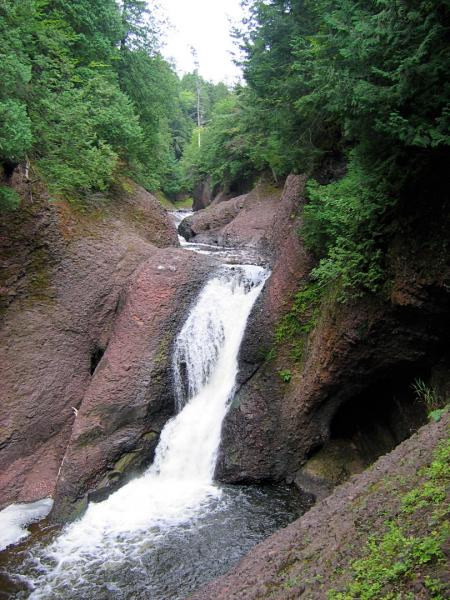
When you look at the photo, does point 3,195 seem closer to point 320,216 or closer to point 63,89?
point 63,89

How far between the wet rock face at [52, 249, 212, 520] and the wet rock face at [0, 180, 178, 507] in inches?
29.4

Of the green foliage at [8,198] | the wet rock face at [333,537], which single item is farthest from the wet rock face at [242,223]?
the wet rock face at [333,537]

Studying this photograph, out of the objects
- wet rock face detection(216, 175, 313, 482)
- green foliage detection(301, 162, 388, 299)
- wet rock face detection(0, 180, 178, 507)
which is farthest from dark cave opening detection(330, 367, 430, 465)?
wet rock face detection(0, 180, 178, 507)

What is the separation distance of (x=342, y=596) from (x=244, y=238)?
46.3ft

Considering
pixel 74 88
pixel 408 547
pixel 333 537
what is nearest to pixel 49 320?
pixel 74 88

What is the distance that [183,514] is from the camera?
23.9ft

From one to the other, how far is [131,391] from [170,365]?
3.30ft

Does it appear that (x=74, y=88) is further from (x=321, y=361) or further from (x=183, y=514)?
(x=183, y=514)

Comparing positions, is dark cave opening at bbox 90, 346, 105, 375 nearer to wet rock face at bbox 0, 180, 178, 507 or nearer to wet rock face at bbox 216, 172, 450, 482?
wet rock face at bbox 0, 180, 178, 507

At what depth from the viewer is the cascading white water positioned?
6.52 meters

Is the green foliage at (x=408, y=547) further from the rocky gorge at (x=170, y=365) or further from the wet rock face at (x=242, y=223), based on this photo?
the wet rock face at (x=242, y=223)

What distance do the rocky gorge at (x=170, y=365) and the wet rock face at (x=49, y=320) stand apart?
0.03 meters

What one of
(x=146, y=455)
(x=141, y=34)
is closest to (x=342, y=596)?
(x=146, y=455)

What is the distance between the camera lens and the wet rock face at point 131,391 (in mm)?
8336
